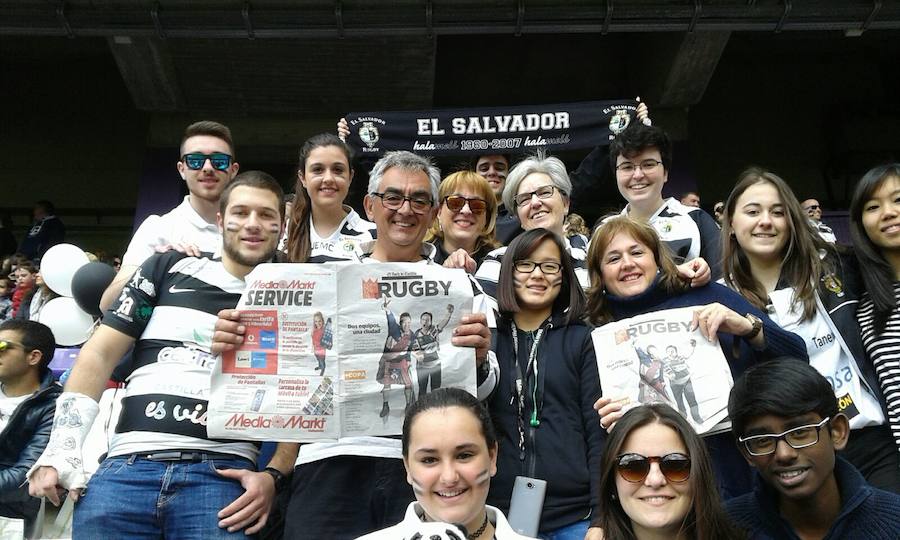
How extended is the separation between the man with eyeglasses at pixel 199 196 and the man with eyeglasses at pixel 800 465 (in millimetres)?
2569

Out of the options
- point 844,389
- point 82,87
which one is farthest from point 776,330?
point 82,87

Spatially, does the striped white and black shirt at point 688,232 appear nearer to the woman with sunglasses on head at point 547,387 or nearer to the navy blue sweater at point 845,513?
the woman with sunglasses on head at point 547,387

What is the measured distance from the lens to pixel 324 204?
13.8ft

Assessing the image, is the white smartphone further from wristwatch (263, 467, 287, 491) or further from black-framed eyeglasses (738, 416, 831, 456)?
wristwatch (263, 467, 287, 491)

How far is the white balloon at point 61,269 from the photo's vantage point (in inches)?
268

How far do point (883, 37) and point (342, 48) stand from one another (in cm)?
1035

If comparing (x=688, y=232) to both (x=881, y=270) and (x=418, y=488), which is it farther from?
(x=418, y=488)

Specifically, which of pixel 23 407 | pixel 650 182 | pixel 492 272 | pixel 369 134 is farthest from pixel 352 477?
pixel 369 134

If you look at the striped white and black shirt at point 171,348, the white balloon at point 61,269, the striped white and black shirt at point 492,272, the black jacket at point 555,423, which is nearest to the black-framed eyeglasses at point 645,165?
the striped white and black shirt at point 492,272

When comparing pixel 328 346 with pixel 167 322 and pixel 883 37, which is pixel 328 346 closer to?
pixel 167 322

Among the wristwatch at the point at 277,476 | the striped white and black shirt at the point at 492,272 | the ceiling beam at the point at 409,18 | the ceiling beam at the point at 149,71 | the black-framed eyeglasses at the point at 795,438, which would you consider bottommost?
the wristwatch at the point at 277,476

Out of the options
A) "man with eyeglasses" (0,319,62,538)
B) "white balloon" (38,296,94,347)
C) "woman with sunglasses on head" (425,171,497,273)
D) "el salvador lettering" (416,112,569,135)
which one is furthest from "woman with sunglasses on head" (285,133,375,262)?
"el salvador lettering" (416,112,569,135)

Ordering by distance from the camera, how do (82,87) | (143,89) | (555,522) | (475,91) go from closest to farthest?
1. (555,522)
2. (143,89)
3. (475,91)
4. (82,87)

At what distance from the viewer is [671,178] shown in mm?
12461
